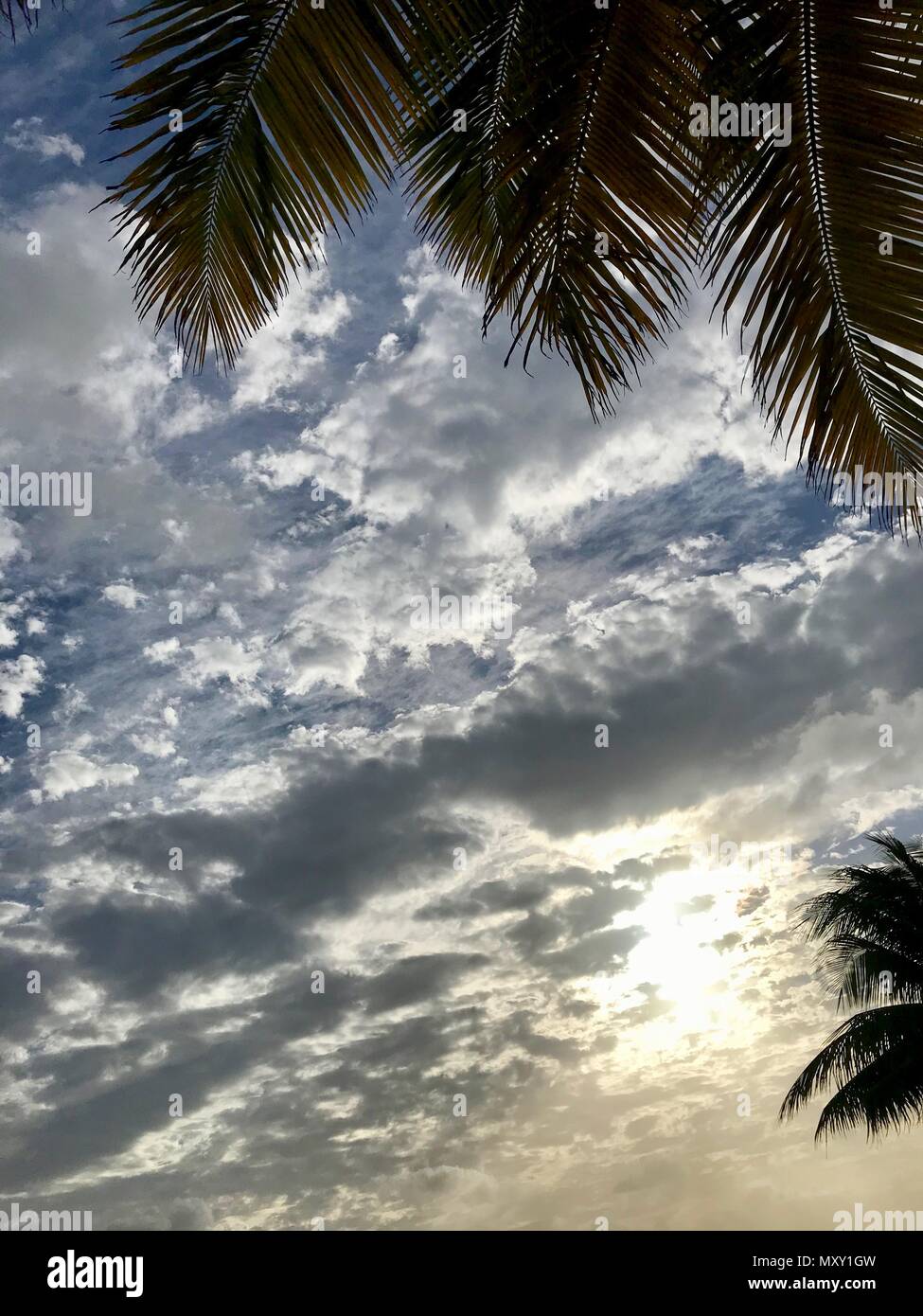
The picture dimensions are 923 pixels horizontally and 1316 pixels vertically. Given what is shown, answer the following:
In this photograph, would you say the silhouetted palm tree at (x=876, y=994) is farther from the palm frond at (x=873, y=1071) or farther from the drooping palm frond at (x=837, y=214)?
the drooping palm frond at (x=837, y=214)

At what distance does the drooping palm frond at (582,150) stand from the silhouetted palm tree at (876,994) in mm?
16869

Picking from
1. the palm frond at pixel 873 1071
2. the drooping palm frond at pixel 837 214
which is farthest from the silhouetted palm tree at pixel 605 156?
the palm frond at pixel 873 1071

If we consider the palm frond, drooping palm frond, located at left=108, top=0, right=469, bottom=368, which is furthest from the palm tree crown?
the palm frond

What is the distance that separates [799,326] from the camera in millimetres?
3326

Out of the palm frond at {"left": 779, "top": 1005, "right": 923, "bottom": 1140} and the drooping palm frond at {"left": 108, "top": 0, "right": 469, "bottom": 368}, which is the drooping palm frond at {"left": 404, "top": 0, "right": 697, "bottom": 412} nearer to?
the drooping palm frond at {"left": 108, "top": 0, "right": 469, "bottom": 368}

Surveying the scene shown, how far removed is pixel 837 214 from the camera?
10.2 ft

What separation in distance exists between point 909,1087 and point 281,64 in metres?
19.0

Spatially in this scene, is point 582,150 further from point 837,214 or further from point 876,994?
point 876,994
